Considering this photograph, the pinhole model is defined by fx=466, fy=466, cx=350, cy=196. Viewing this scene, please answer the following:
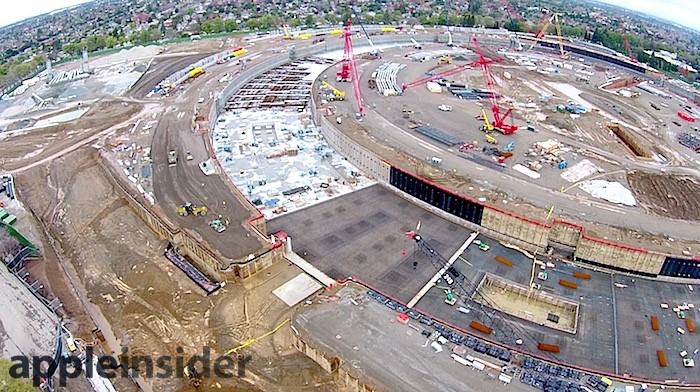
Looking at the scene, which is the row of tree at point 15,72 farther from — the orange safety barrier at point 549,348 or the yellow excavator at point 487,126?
the orange safety barrier at point 549,348

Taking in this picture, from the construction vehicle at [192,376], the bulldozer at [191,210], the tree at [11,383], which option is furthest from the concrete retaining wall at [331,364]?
the bulldozer at [191,210]

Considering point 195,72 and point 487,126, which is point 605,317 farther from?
point 195,72

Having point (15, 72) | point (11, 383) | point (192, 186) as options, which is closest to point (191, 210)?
point (192, 186)

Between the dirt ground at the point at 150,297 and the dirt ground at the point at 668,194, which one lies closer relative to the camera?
the dirt ground at the point at 150,297

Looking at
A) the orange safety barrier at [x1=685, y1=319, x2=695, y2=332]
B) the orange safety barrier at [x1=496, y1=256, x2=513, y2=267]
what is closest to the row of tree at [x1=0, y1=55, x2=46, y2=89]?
the orange safety barrier at [x1=496, y1=256, x2=513, y2=267]

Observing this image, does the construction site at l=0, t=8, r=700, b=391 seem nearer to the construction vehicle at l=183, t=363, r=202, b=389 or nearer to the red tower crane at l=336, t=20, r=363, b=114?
the construction vehicle at l=183, t=363, r=202, b=389

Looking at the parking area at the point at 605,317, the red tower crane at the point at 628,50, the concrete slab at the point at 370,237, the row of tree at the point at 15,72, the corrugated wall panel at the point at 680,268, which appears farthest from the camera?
the red tower crane at the point at 628,50
